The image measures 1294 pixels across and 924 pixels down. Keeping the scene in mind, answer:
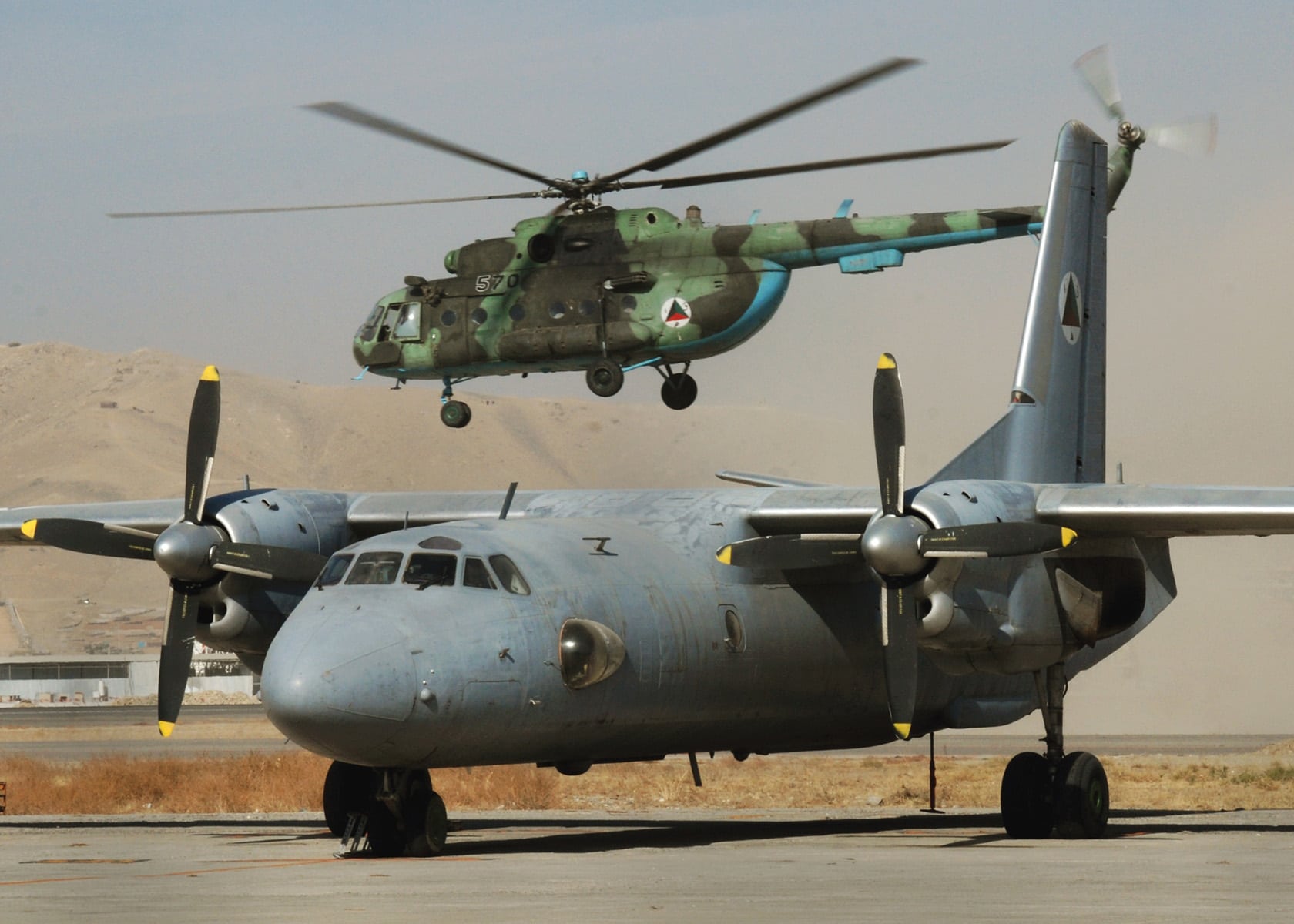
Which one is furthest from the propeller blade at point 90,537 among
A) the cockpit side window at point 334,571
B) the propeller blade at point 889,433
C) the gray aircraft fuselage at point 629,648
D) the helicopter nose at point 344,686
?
the propeller blade at point 889,433

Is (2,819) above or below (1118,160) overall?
below

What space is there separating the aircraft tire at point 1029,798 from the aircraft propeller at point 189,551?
8286 mm

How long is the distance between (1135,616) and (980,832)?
324 cm

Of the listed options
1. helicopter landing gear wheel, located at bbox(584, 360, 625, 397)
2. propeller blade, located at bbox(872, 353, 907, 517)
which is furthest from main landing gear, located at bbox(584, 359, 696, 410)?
propeller blade, located at bbox(872, 353, 907, 517)

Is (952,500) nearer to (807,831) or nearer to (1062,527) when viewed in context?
(1062,527)

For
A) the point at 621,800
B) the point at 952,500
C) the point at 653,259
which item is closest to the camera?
the point at 952,500

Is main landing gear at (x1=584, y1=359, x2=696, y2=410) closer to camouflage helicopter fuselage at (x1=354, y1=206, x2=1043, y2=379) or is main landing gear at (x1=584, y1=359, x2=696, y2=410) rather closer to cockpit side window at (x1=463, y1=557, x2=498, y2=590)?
camouflage helicopter fuselage at (x1=354, y1=206, x2=1043, y2=379)

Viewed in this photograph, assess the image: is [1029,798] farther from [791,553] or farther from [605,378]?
[605,378]

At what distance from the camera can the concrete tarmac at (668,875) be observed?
1297 cm

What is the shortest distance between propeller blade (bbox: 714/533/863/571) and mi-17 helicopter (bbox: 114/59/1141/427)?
22.5 feet

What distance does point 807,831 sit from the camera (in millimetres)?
22812

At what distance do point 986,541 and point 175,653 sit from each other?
9.38m

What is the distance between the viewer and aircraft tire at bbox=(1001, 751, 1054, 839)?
22062 mm

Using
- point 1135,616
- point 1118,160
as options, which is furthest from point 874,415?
point 1118,160
